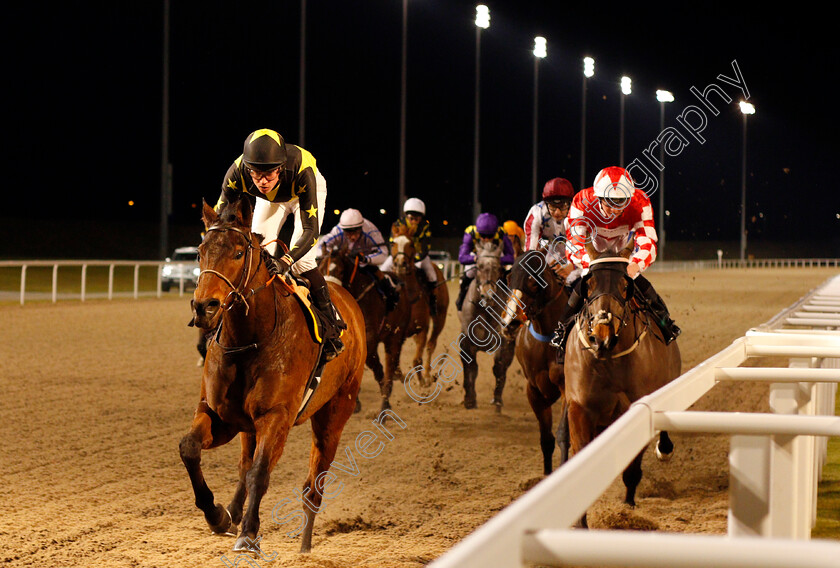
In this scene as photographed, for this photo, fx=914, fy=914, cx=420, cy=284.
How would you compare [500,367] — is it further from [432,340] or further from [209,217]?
[209,217]

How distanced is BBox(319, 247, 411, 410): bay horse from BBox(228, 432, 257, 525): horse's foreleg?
3.35m

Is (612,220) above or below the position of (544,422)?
above

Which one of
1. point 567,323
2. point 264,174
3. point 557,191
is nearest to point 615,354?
point 567,323

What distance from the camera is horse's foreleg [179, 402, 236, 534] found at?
3.92 meters

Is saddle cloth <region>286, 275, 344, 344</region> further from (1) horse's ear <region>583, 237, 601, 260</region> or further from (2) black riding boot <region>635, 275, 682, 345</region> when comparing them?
(2) black riding boot <region>635, 275, 682, 345</region>

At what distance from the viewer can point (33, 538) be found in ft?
13.9

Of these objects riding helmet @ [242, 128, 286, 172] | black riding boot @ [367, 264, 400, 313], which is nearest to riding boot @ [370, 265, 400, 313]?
black riding boot @ [367, 264, 400, 313]

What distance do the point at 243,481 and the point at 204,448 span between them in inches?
18.0

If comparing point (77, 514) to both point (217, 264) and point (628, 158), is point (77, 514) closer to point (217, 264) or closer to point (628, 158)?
point (217, 264)

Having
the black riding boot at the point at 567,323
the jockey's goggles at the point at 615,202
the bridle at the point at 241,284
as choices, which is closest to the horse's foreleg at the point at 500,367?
the black riding boot at the point at 567,323

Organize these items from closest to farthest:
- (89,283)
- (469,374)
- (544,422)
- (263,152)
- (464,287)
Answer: (263,152) → (544,422) → (469,374) → (464,287) → (89,283)

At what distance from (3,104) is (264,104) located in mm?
28907

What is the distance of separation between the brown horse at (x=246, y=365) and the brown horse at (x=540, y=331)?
6.26 feet

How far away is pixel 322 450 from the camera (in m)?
4.89
